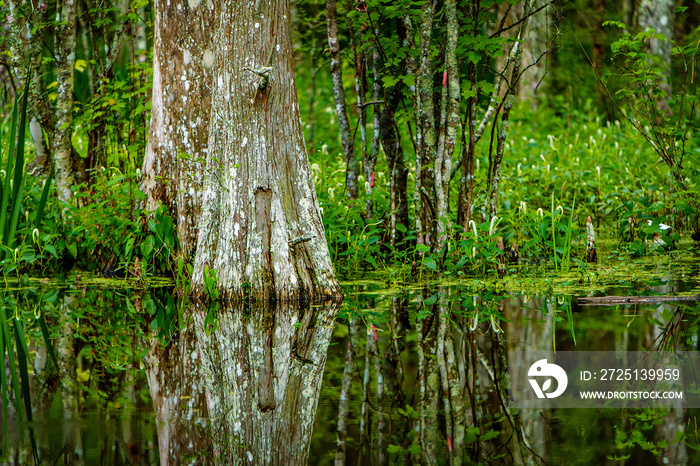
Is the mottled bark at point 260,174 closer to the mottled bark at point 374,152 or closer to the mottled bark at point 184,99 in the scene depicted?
the mottled bark at point 184,99

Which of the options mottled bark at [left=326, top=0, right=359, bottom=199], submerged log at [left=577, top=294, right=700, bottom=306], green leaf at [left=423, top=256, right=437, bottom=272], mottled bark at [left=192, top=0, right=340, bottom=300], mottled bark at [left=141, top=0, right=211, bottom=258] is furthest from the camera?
mottled bark at [left=326, top=0, right=359, bottom=199]

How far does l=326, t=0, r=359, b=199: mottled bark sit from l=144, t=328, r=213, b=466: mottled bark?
95.5 inches

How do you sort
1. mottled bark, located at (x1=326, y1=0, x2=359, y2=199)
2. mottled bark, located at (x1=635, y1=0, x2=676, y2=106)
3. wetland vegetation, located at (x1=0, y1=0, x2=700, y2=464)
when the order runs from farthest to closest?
1. mottled bark, located at (x1=635, y1=0, x2=676, y2=106)
2. mottled bark, located at (x1=326, y1=0, x2=359, y2=199)
3. wetland vegetation, located at (x1=0, y1=0, x2=700, y2=464)

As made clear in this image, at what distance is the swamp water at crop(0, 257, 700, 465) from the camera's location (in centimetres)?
256

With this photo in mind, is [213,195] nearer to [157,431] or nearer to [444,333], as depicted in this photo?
[444,333]

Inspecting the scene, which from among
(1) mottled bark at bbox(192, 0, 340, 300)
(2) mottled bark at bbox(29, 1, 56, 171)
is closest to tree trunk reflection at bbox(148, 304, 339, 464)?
(1) mottled bark at bbox(192, 0, 340, 300)

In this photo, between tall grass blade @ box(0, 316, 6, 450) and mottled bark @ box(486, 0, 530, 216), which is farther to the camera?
mottled bark @ box(486, 0, 530, 216)

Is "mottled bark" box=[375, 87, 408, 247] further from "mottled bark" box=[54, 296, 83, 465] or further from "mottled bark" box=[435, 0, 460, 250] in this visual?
"mottled bark" box=[54, 296, 83, 465]

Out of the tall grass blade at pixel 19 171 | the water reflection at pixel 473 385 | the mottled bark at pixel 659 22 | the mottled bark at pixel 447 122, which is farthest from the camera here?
the mottled bark at pixel 659 22

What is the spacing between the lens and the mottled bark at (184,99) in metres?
5.81

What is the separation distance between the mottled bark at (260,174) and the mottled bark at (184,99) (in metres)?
0.74

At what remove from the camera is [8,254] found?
19.9 feet

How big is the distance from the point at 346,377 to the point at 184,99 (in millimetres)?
3194

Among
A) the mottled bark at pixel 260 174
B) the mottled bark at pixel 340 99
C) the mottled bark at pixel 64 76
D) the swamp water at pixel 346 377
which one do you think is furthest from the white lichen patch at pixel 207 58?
the swamp water at pixel 346 377
